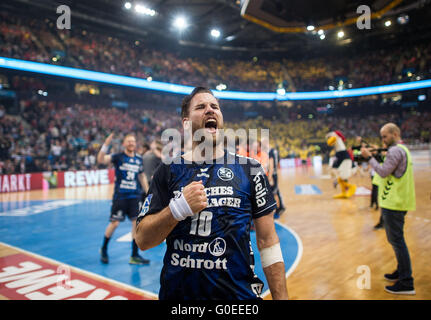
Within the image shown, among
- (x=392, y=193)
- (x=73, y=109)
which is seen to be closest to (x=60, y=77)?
(x=73, y=109)

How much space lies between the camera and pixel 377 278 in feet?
12.2

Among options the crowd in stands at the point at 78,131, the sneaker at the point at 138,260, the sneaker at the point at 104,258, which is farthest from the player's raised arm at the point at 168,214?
the crowd in stands at the point at 78,131

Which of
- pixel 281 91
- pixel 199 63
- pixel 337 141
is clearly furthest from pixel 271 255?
pixel 281 91

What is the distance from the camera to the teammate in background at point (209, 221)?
1423 mm

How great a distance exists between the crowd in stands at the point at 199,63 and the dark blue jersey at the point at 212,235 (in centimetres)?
2131

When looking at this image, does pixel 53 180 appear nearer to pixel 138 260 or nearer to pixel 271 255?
pixel 138 260

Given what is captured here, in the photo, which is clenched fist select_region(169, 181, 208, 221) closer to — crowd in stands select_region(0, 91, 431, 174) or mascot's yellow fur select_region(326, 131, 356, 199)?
crowd in stands select_region(0, 91, 431, 174)

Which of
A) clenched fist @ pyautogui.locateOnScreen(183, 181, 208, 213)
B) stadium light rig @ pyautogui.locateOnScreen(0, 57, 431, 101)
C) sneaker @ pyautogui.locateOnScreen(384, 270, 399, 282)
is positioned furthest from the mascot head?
stadium light rig @ pyautogui.locateOnScreen(0, 57, 431, 101)

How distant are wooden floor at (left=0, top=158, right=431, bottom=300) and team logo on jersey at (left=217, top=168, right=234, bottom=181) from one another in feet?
7.83

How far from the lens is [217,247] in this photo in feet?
4.76

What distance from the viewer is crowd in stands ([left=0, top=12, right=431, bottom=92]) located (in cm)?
1978

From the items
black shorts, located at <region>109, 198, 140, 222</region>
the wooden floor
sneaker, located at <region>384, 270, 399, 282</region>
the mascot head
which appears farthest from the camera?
the mascot head

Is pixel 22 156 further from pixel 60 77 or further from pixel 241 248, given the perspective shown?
pixel 241 248
